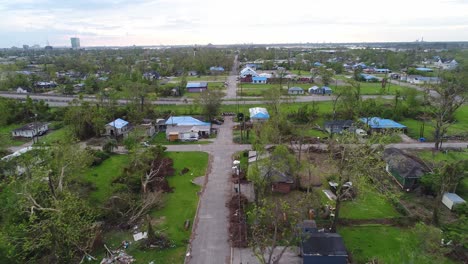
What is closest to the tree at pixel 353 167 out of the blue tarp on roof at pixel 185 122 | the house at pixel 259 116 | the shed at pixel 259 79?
the blue tarp on roof at pixel 185 122

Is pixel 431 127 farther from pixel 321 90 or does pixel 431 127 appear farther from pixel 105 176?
pixel 105 176

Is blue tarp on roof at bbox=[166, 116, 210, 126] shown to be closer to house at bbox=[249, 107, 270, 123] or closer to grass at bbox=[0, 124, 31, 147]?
house at bbox=[249, 107, 270, 123]

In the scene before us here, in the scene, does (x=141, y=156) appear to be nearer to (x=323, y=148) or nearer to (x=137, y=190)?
(x=137, y=190)

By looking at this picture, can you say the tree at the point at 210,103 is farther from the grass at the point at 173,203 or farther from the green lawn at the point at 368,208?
the green lawn at the point at 368,208

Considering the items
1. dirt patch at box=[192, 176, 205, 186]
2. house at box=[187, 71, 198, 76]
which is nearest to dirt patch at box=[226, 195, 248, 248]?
dirt patch at box=[192, 176, 205, 186]

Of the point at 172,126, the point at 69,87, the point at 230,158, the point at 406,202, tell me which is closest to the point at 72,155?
the point at 230,158

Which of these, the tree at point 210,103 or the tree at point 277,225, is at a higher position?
the tree at point 210,103
